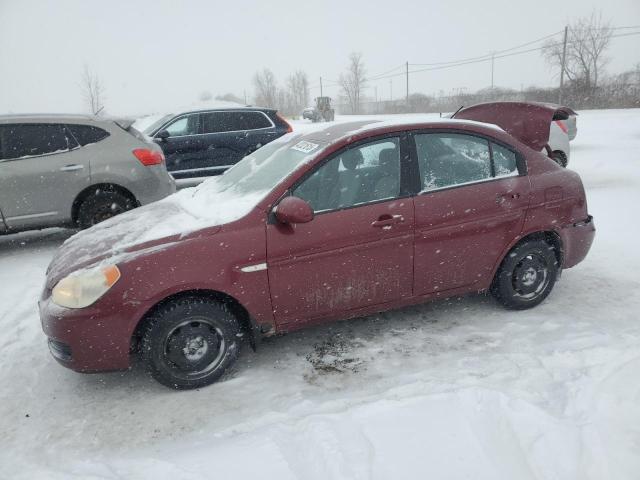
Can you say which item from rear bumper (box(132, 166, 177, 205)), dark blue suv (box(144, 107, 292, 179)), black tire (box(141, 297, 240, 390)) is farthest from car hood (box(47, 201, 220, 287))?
dark blue suv (box(144, 107, 292, 179))

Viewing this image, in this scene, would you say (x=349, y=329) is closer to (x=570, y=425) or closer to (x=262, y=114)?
(x=570, y=425)

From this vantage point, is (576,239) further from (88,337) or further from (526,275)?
(88,337)

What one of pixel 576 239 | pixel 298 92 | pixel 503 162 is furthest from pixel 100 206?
pixel 298 92

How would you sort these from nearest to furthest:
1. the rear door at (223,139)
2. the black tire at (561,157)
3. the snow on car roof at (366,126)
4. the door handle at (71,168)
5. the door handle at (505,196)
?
the snow on car roof at (366,126), the door handle at (505,196), the door handle at (71,168), the black tire at (561,157), the rear door at (223,139)

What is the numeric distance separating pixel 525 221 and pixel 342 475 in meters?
2.44

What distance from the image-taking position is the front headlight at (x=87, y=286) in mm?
2797

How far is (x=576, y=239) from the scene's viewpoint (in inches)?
155

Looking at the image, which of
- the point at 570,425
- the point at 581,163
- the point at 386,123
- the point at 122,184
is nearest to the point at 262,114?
the point at 122,184

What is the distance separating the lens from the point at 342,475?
7.41 feet

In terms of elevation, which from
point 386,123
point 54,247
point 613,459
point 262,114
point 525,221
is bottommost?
point 613,459

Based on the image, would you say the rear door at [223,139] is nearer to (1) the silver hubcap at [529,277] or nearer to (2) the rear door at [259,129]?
(2) the rear door at [259,129]

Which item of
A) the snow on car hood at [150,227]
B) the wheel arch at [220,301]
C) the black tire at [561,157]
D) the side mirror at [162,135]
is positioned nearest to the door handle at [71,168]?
the snow on car hood at [150,227]

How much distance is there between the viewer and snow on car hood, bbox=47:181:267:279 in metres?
2.93

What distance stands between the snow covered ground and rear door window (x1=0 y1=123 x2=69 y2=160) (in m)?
2.46
